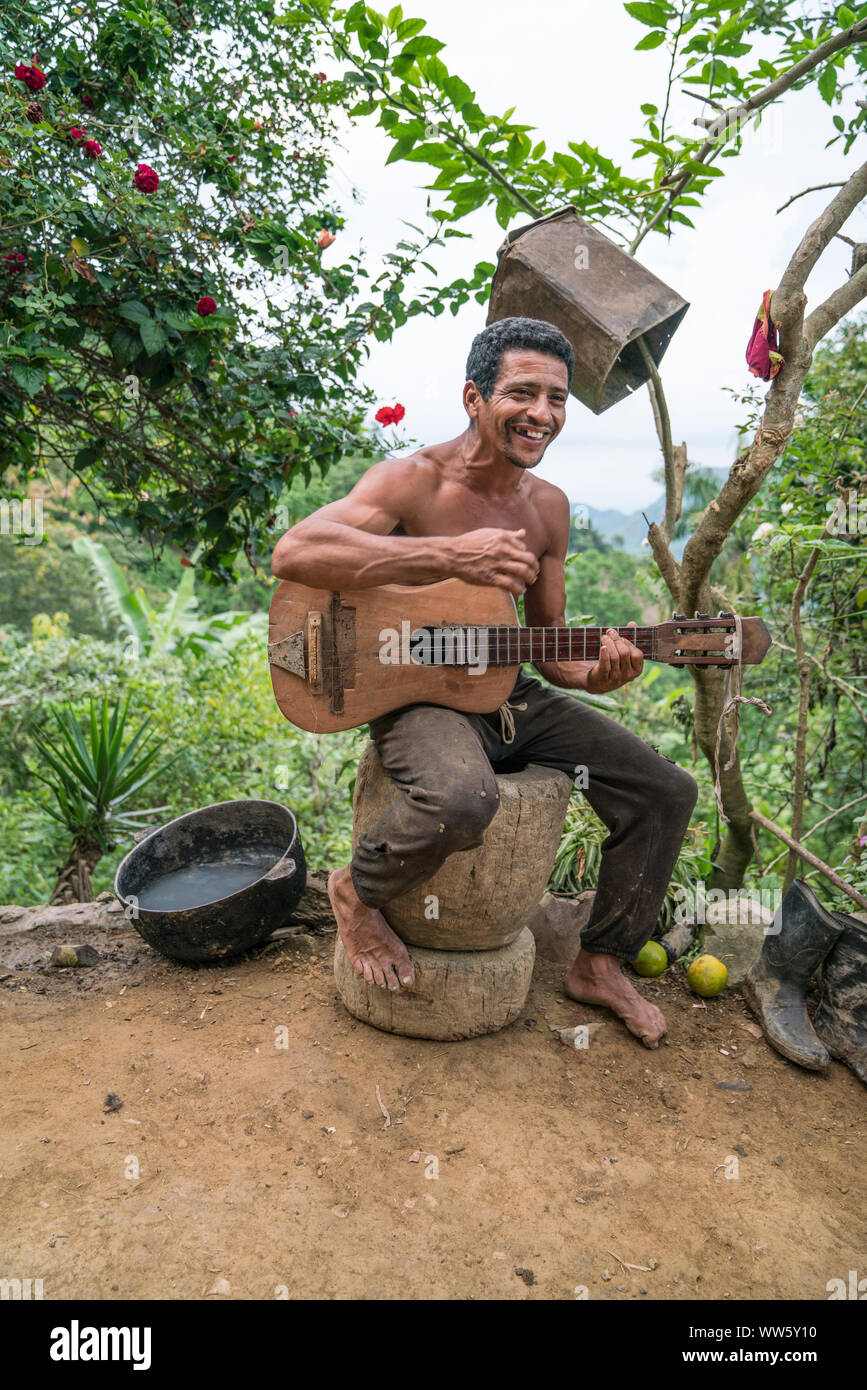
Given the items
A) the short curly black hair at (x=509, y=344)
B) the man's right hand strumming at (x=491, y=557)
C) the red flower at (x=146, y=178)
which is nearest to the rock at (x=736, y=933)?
the man's right hand strumming at (x=491, y=557)

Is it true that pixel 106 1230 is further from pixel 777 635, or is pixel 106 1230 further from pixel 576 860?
pixel 777 635

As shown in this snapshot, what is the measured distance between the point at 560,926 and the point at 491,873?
2.94 ft

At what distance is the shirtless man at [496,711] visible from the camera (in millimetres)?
2271

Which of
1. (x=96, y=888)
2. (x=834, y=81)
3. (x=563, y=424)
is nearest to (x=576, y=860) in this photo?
(x=563, y=424)

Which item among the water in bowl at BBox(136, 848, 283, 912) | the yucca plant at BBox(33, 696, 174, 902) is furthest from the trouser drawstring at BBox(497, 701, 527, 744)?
the yucca plant at BBox(33, 696, 174, 902)

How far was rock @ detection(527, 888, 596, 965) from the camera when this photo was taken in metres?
3.20

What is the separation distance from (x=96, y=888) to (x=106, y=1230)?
400cm

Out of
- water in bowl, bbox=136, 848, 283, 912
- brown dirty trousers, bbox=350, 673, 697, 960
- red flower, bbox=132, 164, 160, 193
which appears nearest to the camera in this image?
brown dirty trousers, bbox=350, 673, 697, 960

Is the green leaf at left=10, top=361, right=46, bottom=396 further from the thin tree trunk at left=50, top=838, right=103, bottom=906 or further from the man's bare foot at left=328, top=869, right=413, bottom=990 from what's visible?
the thin tree trunk at left=50, top=838, right=103, bottom=906

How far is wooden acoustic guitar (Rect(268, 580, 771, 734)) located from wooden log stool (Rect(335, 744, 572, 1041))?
29 cm

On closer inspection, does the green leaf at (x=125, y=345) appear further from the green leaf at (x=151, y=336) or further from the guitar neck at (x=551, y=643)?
the guitar neck at (x=551, y=643)

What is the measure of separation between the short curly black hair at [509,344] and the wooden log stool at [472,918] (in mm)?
1211

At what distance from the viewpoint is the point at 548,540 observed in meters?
2.76

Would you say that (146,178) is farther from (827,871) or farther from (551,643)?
(827,871)
